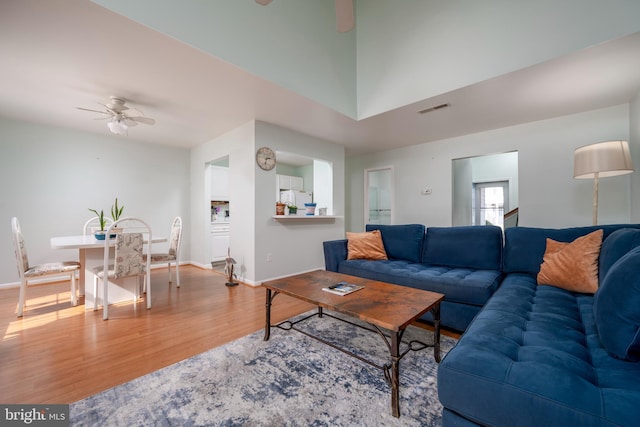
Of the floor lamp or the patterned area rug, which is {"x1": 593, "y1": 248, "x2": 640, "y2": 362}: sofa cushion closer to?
the patterned area rug

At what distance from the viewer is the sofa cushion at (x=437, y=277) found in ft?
7.44

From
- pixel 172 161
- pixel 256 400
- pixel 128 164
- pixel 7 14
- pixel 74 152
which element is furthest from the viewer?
pixel 172 161

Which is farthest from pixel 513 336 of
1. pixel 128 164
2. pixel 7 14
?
pixel 128 164

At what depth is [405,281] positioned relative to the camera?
8.64 ft

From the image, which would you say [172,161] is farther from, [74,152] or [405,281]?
[405,281]

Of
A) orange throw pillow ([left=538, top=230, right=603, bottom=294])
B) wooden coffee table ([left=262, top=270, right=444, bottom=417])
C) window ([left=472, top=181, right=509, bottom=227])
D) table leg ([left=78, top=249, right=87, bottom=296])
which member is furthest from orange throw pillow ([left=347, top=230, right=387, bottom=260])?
window ([left=472, top=181, right=509, bottom=227])

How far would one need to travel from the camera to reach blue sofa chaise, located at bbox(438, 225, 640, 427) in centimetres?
87

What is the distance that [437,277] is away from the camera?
251 centimetres

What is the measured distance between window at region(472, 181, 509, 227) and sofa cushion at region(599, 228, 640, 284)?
5.46m

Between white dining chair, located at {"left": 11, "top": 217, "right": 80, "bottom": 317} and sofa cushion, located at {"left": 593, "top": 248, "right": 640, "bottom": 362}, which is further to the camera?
white dining chair, located at {"left": 11, "top": 217, "right": 80, "bottom": 317}

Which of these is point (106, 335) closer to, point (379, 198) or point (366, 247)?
point (366, 247)

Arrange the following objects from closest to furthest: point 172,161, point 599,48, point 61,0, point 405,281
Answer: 1. point 61,0
2. point 599,48
3. point 405,281
4. point 172,161

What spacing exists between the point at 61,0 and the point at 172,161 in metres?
3.94

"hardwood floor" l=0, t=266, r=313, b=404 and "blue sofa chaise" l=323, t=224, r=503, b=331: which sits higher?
"blue sofa chaise" l=323, t=224, r=503, b=331
